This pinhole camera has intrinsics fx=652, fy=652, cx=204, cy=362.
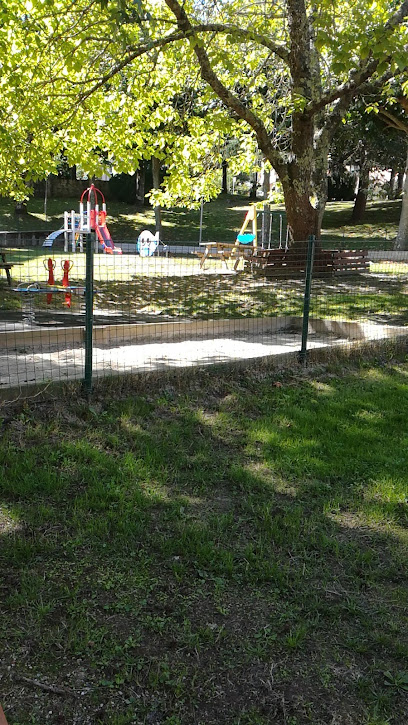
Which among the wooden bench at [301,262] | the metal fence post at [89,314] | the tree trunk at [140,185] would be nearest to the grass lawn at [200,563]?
the metal fence post at [89,314]

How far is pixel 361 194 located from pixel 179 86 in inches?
960

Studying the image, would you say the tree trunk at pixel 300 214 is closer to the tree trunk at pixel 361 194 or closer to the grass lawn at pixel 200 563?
the grass lawn at pixel 200 563

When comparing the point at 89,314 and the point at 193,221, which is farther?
the point at 193,221

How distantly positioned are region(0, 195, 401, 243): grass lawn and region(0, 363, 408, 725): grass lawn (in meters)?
28.1

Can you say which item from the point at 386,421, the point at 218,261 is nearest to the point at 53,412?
the point at 386,421

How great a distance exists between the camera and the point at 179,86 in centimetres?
1533

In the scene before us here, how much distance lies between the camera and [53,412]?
18.1ft

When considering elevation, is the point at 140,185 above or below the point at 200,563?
above

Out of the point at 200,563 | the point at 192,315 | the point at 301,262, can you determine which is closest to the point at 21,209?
the point at 301,262

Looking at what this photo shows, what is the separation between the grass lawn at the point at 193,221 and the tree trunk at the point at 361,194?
51cm

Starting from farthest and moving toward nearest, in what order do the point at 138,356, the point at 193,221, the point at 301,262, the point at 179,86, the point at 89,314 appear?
1. the point at 193,221
2. the point at 301,262
3. the point at 179,86
4. the point at 138,356
5. the point at 89,314

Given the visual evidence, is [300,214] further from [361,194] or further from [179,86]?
[361,194]

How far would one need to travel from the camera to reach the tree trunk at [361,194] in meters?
34.8

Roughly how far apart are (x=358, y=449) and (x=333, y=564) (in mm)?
1762
